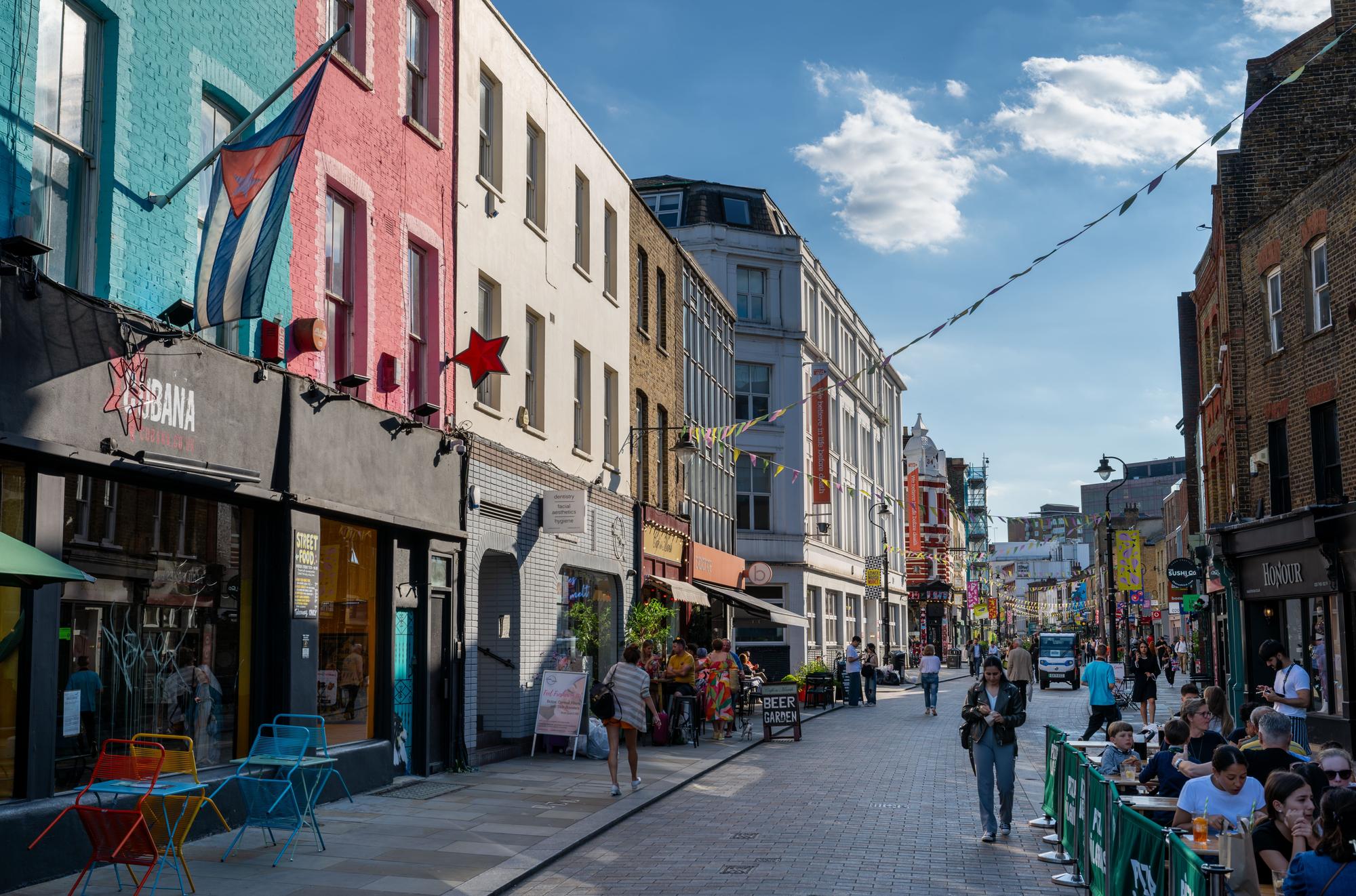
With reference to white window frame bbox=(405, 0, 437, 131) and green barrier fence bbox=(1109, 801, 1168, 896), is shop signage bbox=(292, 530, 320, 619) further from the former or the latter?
green barrier fence bbox=(1109, 801, 1168, 896)

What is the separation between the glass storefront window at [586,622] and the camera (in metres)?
21.6

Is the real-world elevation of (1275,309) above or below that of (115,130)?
above

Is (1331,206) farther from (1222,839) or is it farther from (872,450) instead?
(872,450)

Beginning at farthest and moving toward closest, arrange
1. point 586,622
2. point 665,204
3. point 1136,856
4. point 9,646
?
1. point 665,204
2. point 586,622
3. point 9,646
4. point 1136,856

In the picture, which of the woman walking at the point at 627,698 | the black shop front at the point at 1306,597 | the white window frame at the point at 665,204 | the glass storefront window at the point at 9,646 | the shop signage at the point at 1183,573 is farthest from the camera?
the white window frame at the point at 665,204

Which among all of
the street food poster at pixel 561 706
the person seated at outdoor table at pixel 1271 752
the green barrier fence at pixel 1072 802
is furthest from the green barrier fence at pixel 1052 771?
the street food poster at pixel 561 706

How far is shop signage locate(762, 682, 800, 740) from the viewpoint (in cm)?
2333

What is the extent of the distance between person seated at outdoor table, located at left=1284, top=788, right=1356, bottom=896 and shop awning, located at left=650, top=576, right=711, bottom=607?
20986 millimetres

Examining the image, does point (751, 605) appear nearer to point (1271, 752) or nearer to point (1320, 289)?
point (1320, 289)

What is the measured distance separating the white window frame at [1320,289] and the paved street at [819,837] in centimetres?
956

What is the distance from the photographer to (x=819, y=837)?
40.6ft

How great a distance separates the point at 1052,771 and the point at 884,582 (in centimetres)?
4413

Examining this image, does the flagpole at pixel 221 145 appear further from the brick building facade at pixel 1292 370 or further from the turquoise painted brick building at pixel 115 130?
the brick building facade at pixel 1292 370

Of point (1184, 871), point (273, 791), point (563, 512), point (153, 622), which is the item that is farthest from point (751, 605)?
point (1184, 871)
